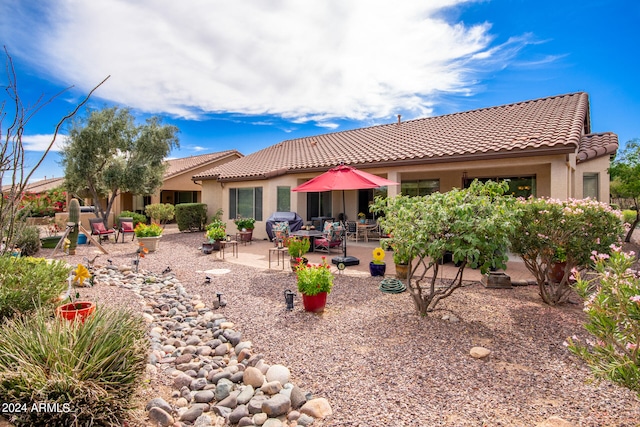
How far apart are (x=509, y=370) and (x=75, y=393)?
4.07 m

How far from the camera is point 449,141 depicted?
11.8 m

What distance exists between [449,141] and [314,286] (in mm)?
8838

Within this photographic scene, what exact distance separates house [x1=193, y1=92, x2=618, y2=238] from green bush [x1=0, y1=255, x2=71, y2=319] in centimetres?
930

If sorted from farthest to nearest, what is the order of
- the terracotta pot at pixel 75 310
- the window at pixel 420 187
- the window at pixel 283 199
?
the window at pixel 283 199 → the window at pixel 420 187 → the terracotta pot at pixel 75 310

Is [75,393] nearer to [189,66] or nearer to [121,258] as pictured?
[121,258]

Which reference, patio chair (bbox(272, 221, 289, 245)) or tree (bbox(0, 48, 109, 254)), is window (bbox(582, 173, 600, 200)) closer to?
patio chair (bbox(272, 221, 289, 245))

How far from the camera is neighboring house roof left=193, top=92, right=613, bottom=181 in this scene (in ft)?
30.6

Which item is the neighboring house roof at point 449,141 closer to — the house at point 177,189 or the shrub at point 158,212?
the shrub at point 158,212

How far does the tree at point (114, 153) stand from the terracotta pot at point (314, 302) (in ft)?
52.3

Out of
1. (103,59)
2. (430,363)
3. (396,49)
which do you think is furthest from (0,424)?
(396,49)

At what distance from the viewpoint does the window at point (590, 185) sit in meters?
11.8

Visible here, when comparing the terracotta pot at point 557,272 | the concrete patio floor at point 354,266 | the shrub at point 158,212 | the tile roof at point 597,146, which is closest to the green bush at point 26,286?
the concrete patio floor at point 354,266

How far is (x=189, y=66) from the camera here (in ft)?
33.9

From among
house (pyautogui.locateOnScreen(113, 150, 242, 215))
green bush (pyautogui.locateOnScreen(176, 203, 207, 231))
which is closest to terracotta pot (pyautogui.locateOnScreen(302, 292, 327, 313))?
green bush (pyautogui.locateOnScreen(176, 203, 207, 231))
